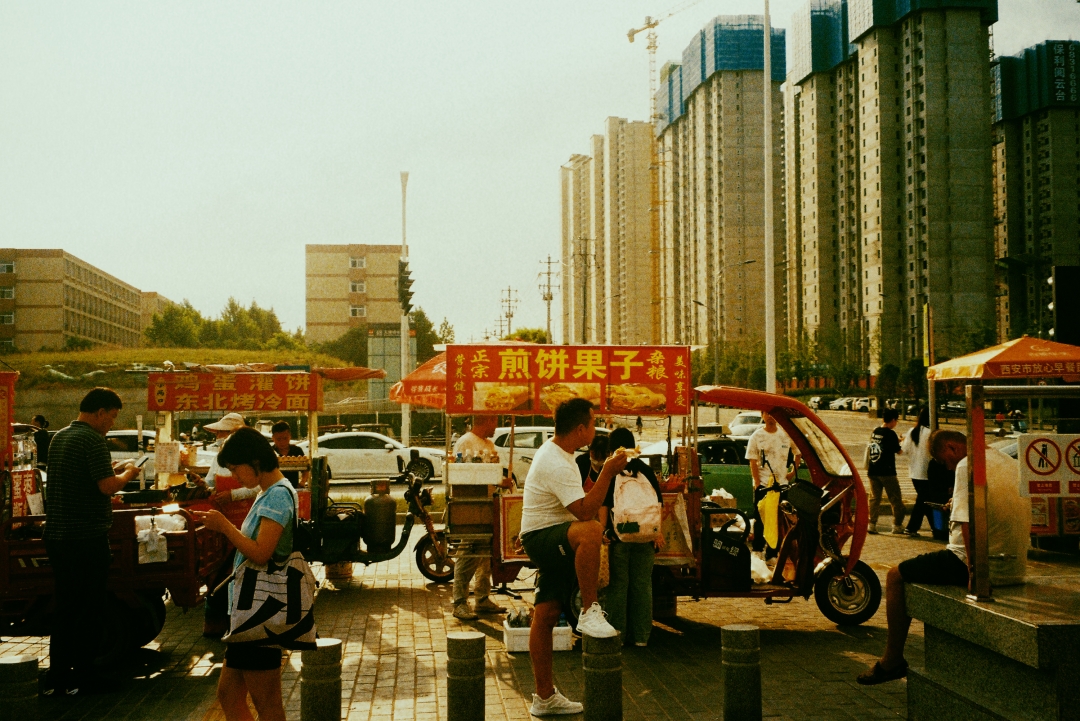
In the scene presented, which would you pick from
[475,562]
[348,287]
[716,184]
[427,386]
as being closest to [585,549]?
[475,562]

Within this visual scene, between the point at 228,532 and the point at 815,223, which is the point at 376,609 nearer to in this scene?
the point at 228,532

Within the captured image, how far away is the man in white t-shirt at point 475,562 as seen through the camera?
8727mm

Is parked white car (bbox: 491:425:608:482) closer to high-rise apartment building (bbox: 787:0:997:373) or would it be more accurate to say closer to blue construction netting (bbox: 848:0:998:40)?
high-rise apartment building (bbox: 787:0:997:373)

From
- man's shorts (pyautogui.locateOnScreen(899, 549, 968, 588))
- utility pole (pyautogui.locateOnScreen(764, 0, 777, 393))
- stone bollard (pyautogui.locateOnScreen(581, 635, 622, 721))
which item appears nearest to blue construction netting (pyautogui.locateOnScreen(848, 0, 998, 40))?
utility pole (pyautogui.locateOnScreen(764, 0, 777, 393))

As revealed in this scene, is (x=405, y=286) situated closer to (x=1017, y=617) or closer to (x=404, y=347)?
(x=404, y=347)

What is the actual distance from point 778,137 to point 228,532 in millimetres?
99974

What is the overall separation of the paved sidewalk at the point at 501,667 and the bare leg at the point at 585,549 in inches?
38.3

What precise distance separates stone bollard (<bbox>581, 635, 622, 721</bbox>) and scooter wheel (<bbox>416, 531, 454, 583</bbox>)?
19.4 ft

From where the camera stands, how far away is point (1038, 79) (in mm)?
101688

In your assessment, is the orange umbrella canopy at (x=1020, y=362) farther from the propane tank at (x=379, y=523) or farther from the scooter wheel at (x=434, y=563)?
the propane tank at (x=379, y=523)

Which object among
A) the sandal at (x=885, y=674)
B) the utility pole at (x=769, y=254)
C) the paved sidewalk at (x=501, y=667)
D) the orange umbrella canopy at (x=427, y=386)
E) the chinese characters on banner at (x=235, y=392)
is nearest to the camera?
the sandal at (x=885, y=674)

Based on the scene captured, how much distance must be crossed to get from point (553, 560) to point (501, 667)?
6.00 ft

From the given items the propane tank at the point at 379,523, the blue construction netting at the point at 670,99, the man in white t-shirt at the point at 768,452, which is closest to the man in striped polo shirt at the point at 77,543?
the propane tank at the point at 379,523

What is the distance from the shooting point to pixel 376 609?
9.30 m
